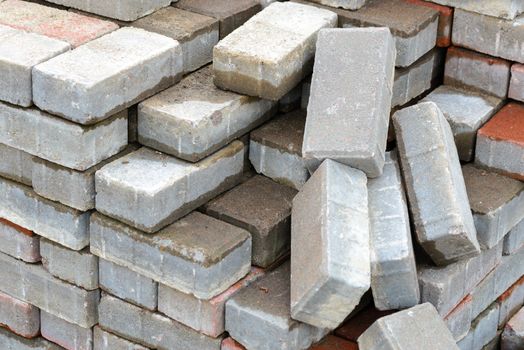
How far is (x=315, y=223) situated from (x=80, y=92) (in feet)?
4.00

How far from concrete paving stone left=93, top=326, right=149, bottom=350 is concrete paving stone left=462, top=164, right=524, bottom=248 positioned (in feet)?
5.94

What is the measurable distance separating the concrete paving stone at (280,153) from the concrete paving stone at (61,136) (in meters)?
0.70

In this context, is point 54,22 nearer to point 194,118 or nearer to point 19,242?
point 194,118

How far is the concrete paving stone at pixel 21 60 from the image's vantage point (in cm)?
568

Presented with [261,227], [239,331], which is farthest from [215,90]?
[239,331]

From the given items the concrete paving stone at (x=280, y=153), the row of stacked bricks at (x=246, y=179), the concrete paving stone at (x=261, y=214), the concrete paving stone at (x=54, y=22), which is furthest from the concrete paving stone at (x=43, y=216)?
the concrete paving stone at (x=280, y=153)

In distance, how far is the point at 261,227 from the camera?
19.0ft

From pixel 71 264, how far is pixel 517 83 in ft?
8.42

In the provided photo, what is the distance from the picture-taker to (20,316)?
641 centimetres

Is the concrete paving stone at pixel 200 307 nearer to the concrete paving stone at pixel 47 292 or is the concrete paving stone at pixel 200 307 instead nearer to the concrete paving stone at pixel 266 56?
the concrete paving stone at pixel 47 292

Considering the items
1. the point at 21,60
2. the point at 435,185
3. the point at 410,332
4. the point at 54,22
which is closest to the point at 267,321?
the point at 410,332

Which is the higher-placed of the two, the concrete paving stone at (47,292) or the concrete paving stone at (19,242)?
the concrete paving stone at (19,242)

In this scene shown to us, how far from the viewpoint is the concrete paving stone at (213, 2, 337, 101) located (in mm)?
5848

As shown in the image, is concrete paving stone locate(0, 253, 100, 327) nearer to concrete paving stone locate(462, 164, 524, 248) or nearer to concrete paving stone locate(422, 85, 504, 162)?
concrete paving stone locate(462, 164, 524, 248)
